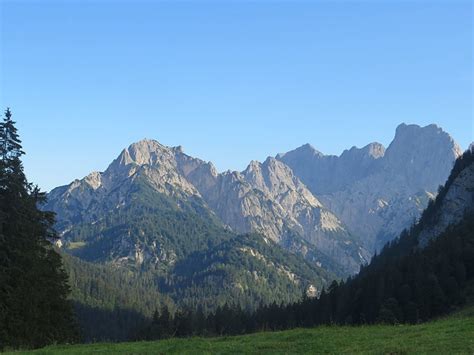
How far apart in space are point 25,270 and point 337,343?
1408 inches

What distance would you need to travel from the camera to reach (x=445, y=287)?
95438mm

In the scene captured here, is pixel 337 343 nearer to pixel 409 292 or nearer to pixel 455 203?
pixel 409 292

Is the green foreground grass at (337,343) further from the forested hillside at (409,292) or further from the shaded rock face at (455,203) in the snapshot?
the shaded rock face at (455,203)

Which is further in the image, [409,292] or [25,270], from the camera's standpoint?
[409,292]

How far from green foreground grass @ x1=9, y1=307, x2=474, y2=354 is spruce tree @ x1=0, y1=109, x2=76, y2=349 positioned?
58.1 ft

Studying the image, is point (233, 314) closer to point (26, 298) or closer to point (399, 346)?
point (26, 298)

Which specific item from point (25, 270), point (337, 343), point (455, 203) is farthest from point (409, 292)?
point (455, 203)

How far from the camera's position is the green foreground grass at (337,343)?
2350 centimetres

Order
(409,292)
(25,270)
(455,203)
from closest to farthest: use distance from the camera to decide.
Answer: (25,270), (409,292), (455,203)

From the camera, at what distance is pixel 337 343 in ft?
85.6

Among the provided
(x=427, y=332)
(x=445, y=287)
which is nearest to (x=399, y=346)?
(x=427, y=332)

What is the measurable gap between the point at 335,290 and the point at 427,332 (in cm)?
11966

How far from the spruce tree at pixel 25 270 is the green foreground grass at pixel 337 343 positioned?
17.7 m

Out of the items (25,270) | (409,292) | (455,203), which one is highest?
(455,203)
